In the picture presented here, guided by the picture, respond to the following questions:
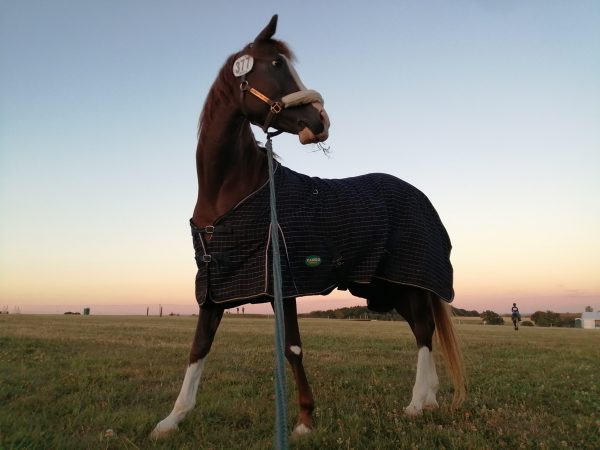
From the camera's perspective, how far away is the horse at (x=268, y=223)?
3428 millimetres

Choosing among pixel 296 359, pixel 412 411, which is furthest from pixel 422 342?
pixel 296 359

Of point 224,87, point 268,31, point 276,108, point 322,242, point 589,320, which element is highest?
point 268,31

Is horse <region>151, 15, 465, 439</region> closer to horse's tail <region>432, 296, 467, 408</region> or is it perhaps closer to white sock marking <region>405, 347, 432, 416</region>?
white sock marking <region>405, 347, 432, 416</region>

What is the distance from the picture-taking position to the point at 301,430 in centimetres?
343

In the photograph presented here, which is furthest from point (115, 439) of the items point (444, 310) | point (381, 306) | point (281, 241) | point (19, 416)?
point (444, 310)

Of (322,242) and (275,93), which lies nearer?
(275,93)

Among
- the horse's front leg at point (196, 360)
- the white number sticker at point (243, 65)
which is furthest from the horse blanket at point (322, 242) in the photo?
the white number sticker at point (243, 65)

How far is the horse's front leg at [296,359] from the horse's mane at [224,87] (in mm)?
1673

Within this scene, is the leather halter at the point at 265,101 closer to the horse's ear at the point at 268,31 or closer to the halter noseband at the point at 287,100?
the halter noseband at the point at 287,100

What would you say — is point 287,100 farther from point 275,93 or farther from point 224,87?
point 224,87

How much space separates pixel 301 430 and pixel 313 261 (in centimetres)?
129

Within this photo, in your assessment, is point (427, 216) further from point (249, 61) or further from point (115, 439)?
point (115, 439)

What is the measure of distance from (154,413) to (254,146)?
2.45 metres

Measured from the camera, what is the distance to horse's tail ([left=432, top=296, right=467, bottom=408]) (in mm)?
4704
